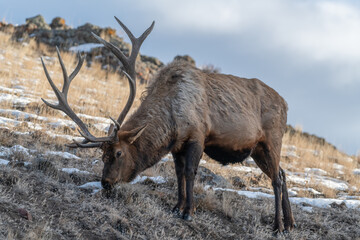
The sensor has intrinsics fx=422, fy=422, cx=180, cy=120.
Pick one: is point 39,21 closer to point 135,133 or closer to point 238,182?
point 238,182

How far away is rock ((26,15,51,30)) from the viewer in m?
24.6

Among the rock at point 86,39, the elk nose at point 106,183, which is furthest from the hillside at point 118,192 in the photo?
the rock at point 86,39

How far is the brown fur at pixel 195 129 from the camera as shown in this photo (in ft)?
18.7

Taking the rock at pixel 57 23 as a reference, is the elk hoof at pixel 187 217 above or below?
below

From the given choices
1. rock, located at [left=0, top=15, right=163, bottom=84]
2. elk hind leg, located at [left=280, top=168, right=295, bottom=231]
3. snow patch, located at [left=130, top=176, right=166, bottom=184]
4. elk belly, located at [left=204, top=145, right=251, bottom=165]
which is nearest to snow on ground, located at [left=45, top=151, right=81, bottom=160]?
snow patch, located at [left=130, top=176, right=166, bottom=184]

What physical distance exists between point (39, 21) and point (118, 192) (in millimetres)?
21933

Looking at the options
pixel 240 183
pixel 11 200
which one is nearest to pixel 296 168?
pixel 240 183

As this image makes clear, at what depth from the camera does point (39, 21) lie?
82.3 feet

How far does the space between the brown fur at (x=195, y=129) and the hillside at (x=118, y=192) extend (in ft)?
1.26

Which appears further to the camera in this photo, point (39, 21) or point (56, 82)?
point (39, 21)

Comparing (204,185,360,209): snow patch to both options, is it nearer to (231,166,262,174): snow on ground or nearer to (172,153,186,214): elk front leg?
(172,153,186,214): elk front leg

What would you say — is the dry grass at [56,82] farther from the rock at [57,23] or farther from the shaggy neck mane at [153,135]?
the rock at [57,23]

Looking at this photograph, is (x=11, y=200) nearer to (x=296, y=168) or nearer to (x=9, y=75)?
(x=296, y=168)

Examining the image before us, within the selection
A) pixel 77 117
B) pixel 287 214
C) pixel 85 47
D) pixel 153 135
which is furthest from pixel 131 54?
pixel 85 47
